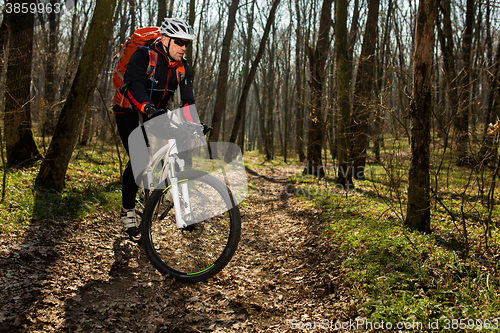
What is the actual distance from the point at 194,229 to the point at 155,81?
67.0 inches

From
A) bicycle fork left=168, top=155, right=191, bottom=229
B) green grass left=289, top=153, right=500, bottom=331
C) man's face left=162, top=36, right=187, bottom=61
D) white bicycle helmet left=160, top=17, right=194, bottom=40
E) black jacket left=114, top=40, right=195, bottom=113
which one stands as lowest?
green grass left=289, top=153, right=500, bottom=331

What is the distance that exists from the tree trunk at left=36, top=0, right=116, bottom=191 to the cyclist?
6.22 ft

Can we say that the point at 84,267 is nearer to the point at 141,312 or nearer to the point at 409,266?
the point at 141,312

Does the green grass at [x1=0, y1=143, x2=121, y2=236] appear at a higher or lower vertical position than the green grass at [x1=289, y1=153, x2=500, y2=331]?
higher

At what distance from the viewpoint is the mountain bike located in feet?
9.61

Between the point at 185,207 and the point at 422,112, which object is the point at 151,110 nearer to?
the point at 185,207

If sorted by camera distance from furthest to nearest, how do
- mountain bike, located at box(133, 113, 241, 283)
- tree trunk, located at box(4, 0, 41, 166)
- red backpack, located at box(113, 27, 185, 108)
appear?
tree trunk, located at box(4, 0, 41, 166) → red backpack, located at box(113, 27, 185, 108) → mountain bike, located at box(133, 113, 241, 283)

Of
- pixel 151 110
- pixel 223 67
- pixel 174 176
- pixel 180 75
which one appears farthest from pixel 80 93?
pixel 223 67

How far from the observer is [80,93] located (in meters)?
4.89

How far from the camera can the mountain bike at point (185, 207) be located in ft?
9.61

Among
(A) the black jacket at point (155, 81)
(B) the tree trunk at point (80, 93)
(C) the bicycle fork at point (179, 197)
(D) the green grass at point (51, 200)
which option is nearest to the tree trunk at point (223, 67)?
(D) the green grass at point (51, 200)

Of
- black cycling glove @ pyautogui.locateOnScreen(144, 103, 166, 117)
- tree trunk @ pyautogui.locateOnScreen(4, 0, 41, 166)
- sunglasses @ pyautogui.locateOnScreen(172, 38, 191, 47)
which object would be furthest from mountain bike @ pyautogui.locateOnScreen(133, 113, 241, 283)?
tree trunk @ pyautogui.locateOnScreen(4, 0, 41, 166)

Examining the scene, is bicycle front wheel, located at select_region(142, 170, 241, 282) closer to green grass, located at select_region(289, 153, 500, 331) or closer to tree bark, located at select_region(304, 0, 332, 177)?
green grass, located at select_region(289, 153, 500, 331)

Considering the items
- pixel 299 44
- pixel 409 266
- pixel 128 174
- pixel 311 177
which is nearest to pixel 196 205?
pixel 128 174
